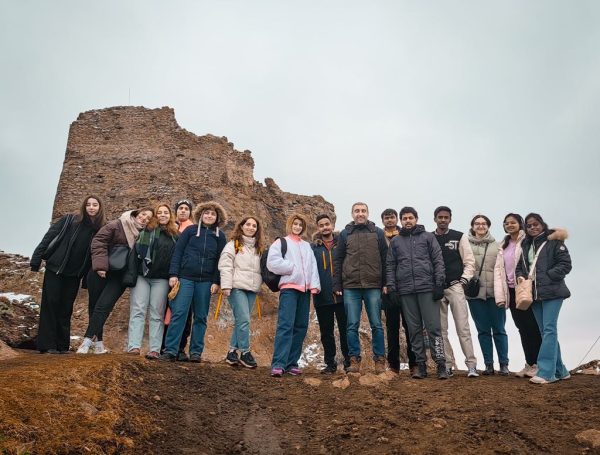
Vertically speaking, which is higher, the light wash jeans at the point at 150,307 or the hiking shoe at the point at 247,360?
the light wash jeans at the point at 150,307

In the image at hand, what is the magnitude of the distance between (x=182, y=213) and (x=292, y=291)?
6.85 feet

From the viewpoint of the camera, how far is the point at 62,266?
6.63m

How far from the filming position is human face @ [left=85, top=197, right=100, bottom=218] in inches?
274

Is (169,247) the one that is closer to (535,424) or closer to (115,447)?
(115,447)

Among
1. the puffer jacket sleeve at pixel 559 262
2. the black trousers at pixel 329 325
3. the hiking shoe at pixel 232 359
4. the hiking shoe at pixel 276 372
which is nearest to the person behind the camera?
the puffer jacket sleeve at pixel 559 262

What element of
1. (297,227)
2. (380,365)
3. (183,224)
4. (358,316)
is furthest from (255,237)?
(380,365)

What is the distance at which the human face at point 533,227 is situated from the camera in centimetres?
641

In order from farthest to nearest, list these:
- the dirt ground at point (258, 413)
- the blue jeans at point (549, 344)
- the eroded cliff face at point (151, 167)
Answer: the eroded cliff face at point (151, 167) → the blue jeans at point (549, 344) → the dirt ground at point (258, 413)

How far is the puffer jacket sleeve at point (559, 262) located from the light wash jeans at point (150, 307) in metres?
5.02

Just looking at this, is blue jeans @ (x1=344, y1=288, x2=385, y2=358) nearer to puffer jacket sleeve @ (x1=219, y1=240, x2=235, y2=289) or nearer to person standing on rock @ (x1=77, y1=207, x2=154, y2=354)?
puffer jacket sleeve @ (x1=219, y1=240, x2=235, y2=289)

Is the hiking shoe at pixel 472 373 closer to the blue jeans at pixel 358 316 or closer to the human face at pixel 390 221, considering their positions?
the blue jeans at pixel 358 316

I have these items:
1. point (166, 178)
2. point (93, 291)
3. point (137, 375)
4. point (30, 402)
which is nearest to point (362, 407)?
point (137, 375)

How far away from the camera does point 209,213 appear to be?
6.98 meters

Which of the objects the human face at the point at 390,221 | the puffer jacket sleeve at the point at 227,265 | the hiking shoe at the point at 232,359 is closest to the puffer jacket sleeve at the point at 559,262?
the human face at the point at 390,221
